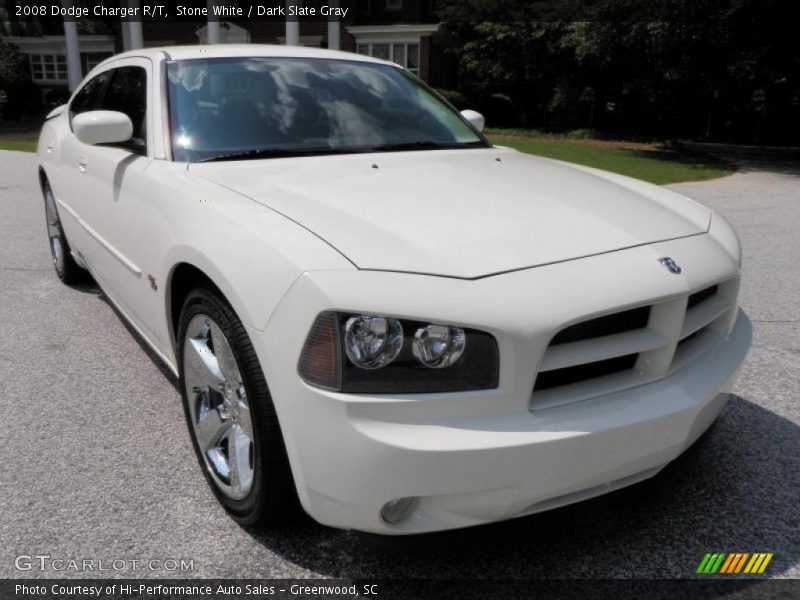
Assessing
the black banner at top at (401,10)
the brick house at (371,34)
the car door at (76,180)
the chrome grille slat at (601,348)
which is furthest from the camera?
the brick house at (371,34)

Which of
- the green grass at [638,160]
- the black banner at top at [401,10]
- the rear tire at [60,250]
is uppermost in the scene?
the black banner at top at [401,10]

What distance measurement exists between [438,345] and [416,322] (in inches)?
3.2

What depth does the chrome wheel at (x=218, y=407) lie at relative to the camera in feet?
7.39

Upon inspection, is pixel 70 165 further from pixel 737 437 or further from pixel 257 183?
pixel 737 437

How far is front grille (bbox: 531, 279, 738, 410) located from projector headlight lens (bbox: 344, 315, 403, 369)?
1.30 ft

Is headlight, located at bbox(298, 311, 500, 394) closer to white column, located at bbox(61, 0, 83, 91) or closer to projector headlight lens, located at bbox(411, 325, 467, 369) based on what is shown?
projector headlight lens, located at bbox(411, 325, 467, 369)

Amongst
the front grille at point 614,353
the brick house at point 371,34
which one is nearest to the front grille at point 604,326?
the front grille at point 614,353

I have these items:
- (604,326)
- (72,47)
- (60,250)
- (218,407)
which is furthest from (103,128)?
(72,47)

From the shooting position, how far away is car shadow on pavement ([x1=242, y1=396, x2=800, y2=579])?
79.6 inches

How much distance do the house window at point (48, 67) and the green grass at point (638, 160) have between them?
26.3 metres

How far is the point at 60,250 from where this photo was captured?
16.7 ft

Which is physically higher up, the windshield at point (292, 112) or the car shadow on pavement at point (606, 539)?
the windshield at point (292, 112)

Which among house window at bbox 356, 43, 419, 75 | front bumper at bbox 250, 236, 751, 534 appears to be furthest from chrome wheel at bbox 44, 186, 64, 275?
house window at bbox 356, 43, 419, 75

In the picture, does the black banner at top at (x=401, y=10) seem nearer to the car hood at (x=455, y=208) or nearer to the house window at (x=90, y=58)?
the house window at (x=90, y=58)
